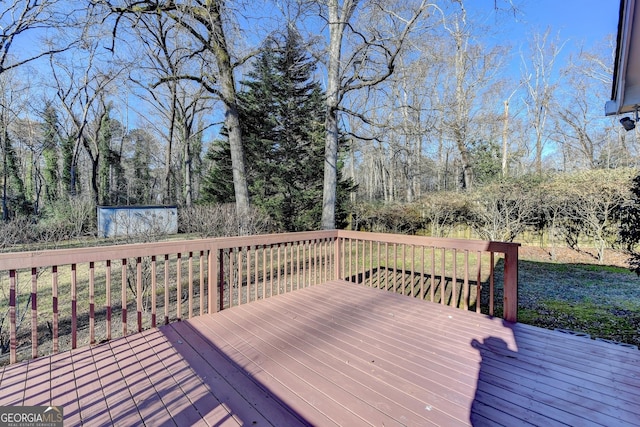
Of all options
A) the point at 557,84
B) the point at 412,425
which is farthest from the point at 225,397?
the point at 557,84

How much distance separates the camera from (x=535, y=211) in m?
8.77

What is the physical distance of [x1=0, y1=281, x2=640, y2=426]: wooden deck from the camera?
5.67 feet

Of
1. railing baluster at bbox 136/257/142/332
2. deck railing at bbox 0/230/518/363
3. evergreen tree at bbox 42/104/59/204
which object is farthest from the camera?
evergreen tree at bbox 42/104/59/204

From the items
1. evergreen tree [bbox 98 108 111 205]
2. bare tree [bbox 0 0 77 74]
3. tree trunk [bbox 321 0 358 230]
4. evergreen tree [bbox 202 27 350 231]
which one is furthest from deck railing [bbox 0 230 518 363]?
evergreen tree [bbox 98 108 111 205]

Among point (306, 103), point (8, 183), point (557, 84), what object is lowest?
point (8, 183)

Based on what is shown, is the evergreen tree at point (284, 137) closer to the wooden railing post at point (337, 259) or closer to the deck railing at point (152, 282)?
the deck railing at point (152, 282)

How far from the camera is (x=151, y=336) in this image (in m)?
2.77

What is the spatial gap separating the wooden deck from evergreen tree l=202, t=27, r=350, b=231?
8.02m

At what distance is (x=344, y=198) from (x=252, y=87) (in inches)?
225

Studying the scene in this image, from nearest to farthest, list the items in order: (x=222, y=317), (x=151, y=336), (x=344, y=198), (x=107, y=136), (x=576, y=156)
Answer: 1. (x=151, y=336)
2. (x=222, y=317)
3. (x=344, y=198)
4. (x=576, y=156)
5. (x=107, y=136)

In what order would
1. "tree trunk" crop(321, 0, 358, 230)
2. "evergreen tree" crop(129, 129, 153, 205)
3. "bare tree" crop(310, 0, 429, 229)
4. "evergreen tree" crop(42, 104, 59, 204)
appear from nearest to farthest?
"bare tree" crop(310, 0, 429, 229), "tree trunk" crop(321, 0, 358, 230), "evergreen tree" crop(42, 104, 59, 204), "evergreen tree" crop(129, 129, 153, 205)

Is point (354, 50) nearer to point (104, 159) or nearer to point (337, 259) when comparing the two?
point (337, 259)

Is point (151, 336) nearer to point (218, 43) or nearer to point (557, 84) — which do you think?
point (218, 43)

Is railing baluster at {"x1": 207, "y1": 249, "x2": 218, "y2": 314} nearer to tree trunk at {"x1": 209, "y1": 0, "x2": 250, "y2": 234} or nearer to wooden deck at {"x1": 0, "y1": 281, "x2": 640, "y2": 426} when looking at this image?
wooden deck at {"x1": 0, "y1": 281, "x2": 640, "y2": 426}
